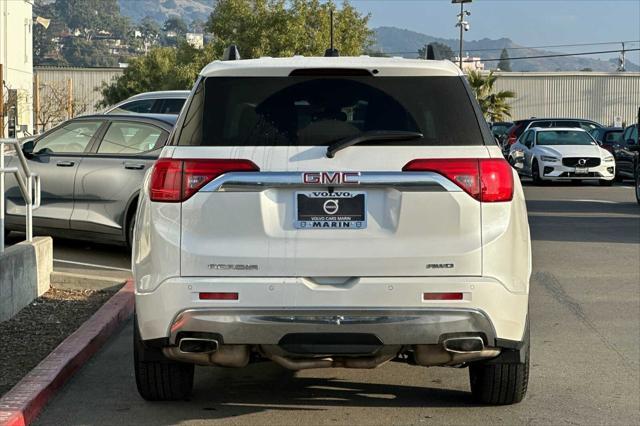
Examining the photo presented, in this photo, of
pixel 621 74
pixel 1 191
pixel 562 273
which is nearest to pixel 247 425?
pixel 1 191

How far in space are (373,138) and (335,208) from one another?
41 cm

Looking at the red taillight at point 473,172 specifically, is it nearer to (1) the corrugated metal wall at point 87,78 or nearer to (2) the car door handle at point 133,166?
(2) the car door handle at point 133,166

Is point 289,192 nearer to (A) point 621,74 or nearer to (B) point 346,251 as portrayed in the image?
(B) point 346,251

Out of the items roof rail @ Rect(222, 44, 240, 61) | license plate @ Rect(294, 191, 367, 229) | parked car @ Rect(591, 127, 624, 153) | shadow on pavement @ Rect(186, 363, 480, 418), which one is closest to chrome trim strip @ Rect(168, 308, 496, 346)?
license plate @ Rect(294, 191, 367, 229)

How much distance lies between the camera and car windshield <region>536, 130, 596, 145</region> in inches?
1177

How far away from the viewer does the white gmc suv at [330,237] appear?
18.5 ft

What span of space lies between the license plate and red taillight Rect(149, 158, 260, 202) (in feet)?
1.03

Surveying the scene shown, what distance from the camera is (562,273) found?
12.6m

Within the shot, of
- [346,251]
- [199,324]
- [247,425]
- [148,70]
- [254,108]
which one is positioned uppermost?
[148,70]

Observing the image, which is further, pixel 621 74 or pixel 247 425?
pixel 621 74

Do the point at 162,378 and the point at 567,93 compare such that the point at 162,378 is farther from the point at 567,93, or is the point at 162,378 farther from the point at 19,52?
the point at 567,93

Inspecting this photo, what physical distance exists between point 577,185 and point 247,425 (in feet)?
79.5

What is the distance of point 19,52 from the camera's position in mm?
51062

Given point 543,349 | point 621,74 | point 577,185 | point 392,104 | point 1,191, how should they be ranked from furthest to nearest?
point 621,74, point 577,185, point 1,191, point 543,349, point 392,104
